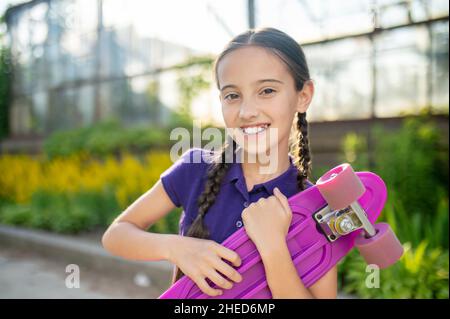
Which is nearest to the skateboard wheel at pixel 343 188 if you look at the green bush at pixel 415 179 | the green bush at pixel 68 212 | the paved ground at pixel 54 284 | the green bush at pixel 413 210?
the green bush at pixel 413 210

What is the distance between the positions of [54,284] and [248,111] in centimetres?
347

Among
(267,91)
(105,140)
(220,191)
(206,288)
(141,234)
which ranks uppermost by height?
(105,140)

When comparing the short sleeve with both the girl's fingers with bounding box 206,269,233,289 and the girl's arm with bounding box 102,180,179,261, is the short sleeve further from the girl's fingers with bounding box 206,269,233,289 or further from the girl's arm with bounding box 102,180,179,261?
the girl's fingers with bounding box 206,269,233,289

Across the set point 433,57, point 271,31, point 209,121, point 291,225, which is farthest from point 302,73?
point 209,121

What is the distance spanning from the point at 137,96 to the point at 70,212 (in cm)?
332

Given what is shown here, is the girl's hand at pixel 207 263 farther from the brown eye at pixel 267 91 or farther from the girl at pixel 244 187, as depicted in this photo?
the brown eye at pixel 267 91

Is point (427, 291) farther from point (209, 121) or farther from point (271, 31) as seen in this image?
point (209, 121)

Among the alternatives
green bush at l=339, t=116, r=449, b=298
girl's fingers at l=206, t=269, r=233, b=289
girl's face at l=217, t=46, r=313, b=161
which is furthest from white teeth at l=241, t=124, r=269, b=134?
green bush at l=339, t=116, r=449, b=298

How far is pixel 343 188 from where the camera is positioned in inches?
34.4

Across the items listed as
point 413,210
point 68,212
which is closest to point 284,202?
point 413,210

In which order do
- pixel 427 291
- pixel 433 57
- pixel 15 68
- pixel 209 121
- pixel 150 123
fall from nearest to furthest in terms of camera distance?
1. pixel 427 291
2. pixel 433 57
3. pixel 209 121
4. pixel 150 123
5. pixel 15 68

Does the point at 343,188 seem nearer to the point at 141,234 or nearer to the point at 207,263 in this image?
the point at 207,263

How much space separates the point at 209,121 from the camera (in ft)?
21.8

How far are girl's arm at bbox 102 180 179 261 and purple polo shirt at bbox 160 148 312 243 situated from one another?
0.14 ft
